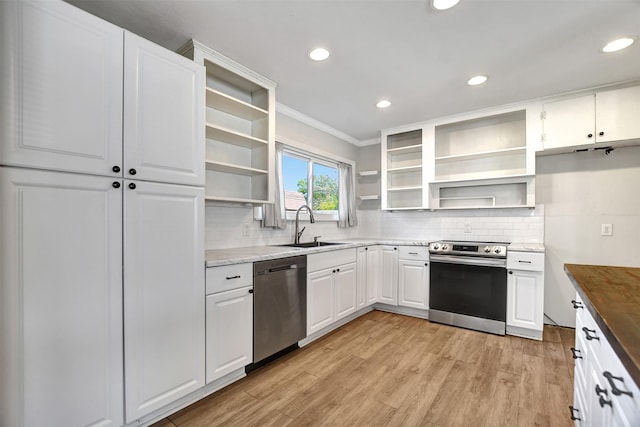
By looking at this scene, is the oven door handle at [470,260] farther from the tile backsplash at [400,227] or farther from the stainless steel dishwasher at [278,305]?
the stainless steel dishwasher at [278,305]

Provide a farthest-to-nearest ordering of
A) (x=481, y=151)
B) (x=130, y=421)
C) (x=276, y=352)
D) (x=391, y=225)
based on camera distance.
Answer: (x=391, y=225) < (x=481, y=151) < (x=276, y=352) < (x=130, y=421)

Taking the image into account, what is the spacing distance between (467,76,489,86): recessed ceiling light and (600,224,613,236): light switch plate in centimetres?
205

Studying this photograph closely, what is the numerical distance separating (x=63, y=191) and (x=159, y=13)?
1.25 m

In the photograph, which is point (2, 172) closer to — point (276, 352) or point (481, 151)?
point (276, 352)

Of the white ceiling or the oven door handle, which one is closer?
the white ceiling

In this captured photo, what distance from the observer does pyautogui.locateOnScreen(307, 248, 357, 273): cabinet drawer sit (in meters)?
2.74

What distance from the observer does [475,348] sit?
2.70 meters

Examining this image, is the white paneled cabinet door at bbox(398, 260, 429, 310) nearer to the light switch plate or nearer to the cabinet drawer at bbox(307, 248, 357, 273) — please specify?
the cabinet drawer at bbox(307, 248, 357, 273)

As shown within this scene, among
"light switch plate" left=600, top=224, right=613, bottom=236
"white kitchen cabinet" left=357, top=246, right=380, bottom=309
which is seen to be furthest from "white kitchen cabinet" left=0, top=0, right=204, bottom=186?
"light switch plate" left=600, top=224, right=613, bottom=236

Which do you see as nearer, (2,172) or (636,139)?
(2,172)

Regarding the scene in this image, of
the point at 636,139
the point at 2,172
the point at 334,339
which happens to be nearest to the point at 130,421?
the point at 2,172

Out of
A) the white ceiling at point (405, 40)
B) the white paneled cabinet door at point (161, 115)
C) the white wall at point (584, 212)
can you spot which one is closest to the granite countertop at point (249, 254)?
the white paneled cabinet door at point (161, 115)

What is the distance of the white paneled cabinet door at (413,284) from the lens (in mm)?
3449

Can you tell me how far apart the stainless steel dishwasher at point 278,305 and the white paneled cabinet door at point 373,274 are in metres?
1.23
